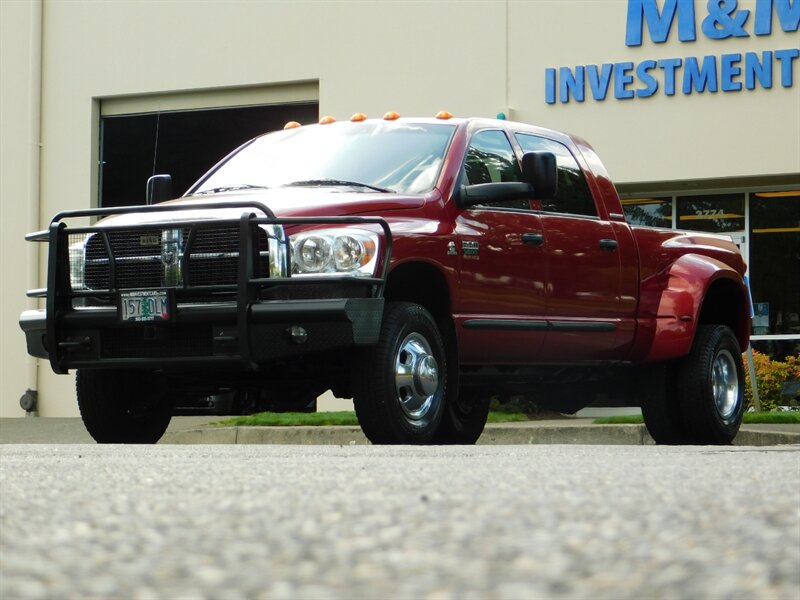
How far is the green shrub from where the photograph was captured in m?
16.5

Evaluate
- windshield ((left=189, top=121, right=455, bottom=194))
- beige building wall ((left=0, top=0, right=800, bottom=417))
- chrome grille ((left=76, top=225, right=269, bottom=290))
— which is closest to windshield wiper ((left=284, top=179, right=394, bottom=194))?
windshield ((left=189, top=121, right=455, bottom=194))

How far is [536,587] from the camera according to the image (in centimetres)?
188

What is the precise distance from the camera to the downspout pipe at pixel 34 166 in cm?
2006

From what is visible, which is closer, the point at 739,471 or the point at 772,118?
the point at 739,471

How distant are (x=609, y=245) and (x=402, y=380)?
2197mm

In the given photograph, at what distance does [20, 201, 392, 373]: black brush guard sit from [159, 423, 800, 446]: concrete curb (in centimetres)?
395

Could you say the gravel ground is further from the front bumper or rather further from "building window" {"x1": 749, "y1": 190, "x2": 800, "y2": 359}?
"building window" {"x1": 749, "y1": 190, "x2": 800, "y2": 359}

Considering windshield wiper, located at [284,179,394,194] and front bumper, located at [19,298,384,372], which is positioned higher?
windshield wiper, located at [284,179,394,194]

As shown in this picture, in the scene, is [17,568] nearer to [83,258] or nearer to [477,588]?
[477,588]

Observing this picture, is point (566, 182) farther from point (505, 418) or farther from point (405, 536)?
point (405, 536)

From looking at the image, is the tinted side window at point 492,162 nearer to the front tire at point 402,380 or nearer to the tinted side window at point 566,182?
the tinted side window at point 566,182

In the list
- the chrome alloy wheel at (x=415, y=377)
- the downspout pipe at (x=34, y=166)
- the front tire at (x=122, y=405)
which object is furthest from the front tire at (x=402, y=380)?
the downspout pipe at (x=34, y=166)

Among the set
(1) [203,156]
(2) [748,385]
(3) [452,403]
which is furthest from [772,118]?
(3) [452,403]

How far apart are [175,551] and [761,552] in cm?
88
